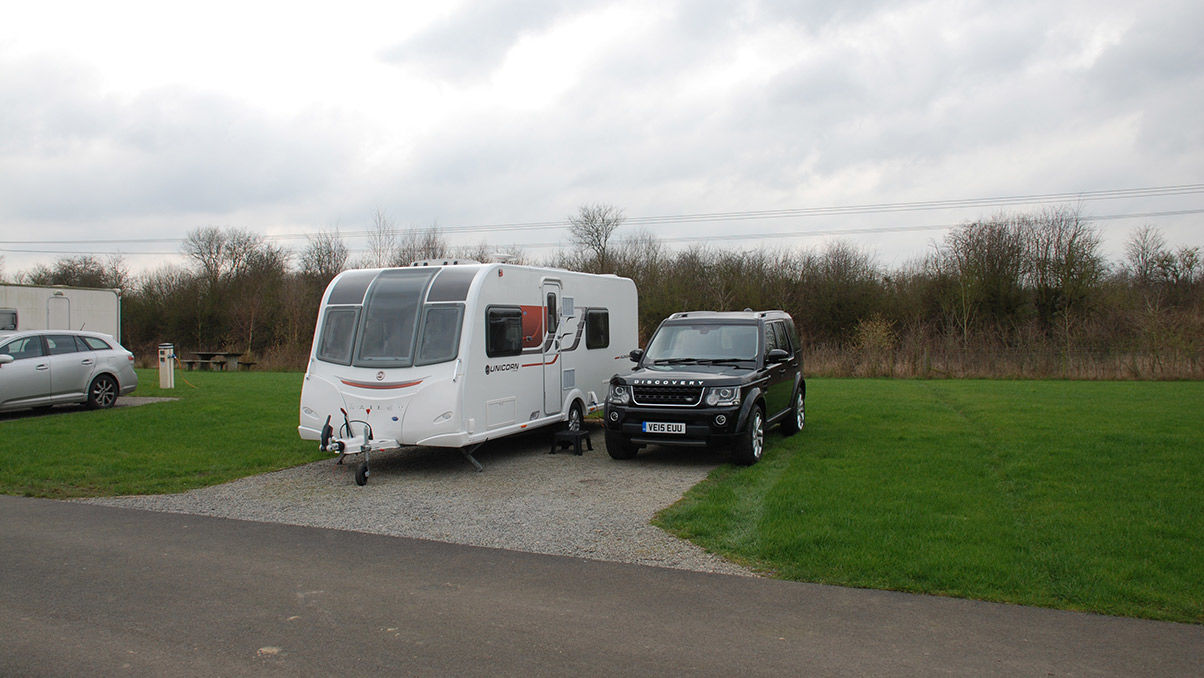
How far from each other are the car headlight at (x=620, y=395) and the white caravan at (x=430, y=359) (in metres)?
1.21

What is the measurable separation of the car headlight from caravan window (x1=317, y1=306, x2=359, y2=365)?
11.0 feet

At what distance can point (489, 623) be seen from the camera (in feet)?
16.4

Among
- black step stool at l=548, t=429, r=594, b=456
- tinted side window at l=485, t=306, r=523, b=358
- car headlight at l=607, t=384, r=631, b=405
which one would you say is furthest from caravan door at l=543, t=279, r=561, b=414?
car headlight at l=607, t=384, r=631, b=405

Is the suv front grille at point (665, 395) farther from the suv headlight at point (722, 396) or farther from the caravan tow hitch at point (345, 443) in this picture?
the caravan tow hitch at point (345, 443)

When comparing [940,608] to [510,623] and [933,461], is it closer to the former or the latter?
[510,623]

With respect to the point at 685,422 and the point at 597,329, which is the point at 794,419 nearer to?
the point at 597,329

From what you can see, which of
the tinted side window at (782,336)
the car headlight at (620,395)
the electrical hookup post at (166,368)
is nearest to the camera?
the car headlight at (620,395)

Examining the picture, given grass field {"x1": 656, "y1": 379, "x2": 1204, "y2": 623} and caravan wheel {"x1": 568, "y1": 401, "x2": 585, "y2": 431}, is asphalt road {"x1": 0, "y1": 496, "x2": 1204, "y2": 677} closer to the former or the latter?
grass field {"x1": 656, "y1": 379, "x2": 1204, "y2": 623}

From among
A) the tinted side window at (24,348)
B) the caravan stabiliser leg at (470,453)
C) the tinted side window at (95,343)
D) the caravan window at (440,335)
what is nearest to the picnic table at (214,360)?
the tinted side window at (95,343)

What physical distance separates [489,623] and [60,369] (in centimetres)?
1456

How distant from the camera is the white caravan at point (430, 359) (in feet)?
32.4

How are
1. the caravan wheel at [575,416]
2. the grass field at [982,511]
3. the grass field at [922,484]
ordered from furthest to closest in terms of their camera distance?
the caravan wheel at [575,416] < the grass field at [922,484] < the grass field at [982,511]

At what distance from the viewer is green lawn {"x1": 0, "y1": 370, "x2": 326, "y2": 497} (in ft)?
32.1

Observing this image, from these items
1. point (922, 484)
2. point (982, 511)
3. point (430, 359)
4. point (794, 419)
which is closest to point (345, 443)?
point (430, 359)
